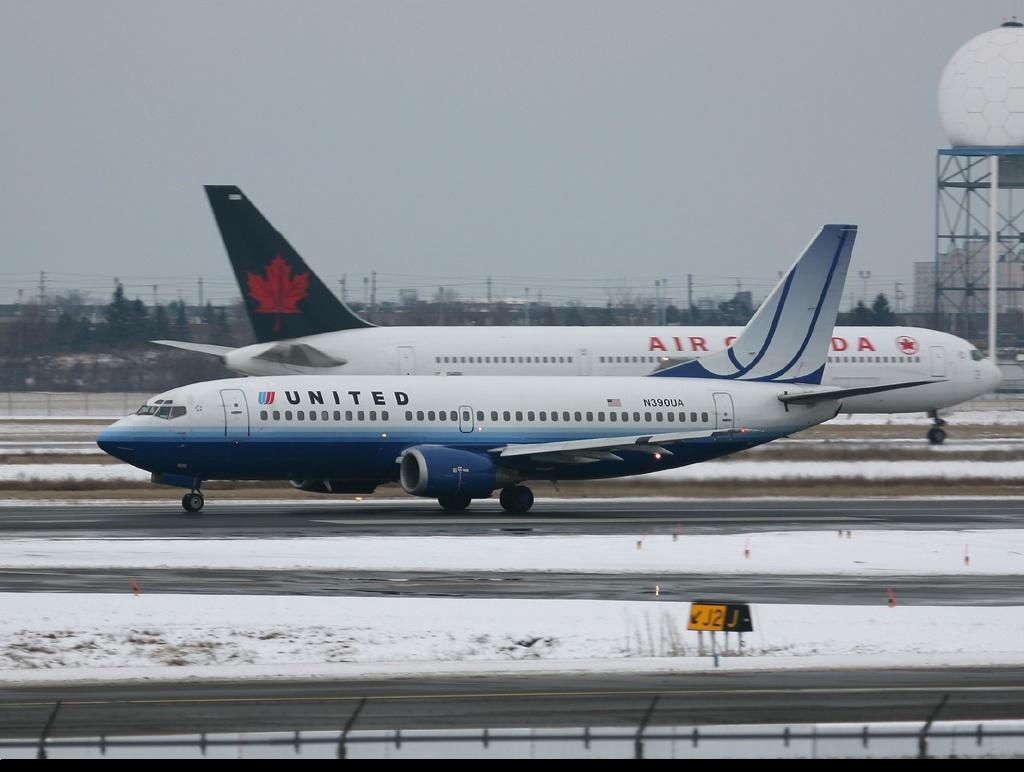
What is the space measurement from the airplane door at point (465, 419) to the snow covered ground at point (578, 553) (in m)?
7.16

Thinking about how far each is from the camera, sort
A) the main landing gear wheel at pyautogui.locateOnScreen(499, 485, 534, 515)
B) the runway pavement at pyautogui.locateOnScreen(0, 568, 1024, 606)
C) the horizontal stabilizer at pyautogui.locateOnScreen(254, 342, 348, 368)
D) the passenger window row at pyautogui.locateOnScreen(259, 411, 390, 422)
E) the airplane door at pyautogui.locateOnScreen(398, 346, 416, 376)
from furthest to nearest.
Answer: the airplane door at pyautogui.locateOnScreen(398, 346, 416, 376)
the horizontal stabilizer at pyautogui.locateOnScreen(254, 342, 348, 368)
the main landing gear wheel at pyautogui.locateOnScreen(499, 485, 534, 515)
the passenger window row at pyautogui.locateOnScreen(259, 411, 390, 422)
the runway pavement at pyautogui.locateOnScreen(0, 568, 1024, 606)

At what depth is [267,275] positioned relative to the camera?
5791 centimetres

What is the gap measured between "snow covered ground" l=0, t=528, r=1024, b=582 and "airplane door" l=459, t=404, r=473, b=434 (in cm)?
716

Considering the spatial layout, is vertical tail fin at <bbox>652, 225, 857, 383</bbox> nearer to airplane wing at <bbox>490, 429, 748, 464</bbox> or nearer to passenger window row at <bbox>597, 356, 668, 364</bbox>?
airplane wing at <bbox>490, 429, 748, 464</bbox>

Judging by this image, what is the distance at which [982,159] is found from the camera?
374 feet

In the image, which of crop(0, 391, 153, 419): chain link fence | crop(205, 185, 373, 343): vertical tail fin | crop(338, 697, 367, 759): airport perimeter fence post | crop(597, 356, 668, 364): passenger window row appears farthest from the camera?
crop(0, 391, 153, 419): chain link fence

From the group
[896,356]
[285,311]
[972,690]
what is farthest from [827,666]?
[896,356]

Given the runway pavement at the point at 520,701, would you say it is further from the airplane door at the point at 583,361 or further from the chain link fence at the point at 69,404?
the chain link fence at the point at 69,404

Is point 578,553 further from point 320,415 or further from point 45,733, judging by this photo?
point 45,733

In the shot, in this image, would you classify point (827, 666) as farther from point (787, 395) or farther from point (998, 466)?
point (998, 466)

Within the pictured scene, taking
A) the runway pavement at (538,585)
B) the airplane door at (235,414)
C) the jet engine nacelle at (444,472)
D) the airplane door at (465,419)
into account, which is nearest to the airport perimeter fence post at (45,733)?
the runway pavement at (538,585)

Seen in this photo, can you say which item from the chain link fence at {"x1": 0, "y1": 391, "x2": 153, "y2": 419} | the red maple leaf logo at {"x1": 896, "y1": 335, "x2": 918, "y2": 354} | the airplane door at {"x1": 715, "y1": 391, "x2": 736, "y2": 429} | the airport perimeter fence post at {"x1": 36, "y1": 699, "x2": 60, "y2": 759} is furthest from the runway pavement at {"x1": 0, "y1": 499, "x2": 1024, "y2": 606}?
the chain link fence at {"x1": 0, "y1": 391, "x2": 153, "y2": 419}

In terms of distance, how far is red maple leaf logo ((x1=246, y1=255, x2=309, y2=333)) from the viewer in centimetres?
5791

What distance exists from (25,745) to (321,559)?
1597cm
